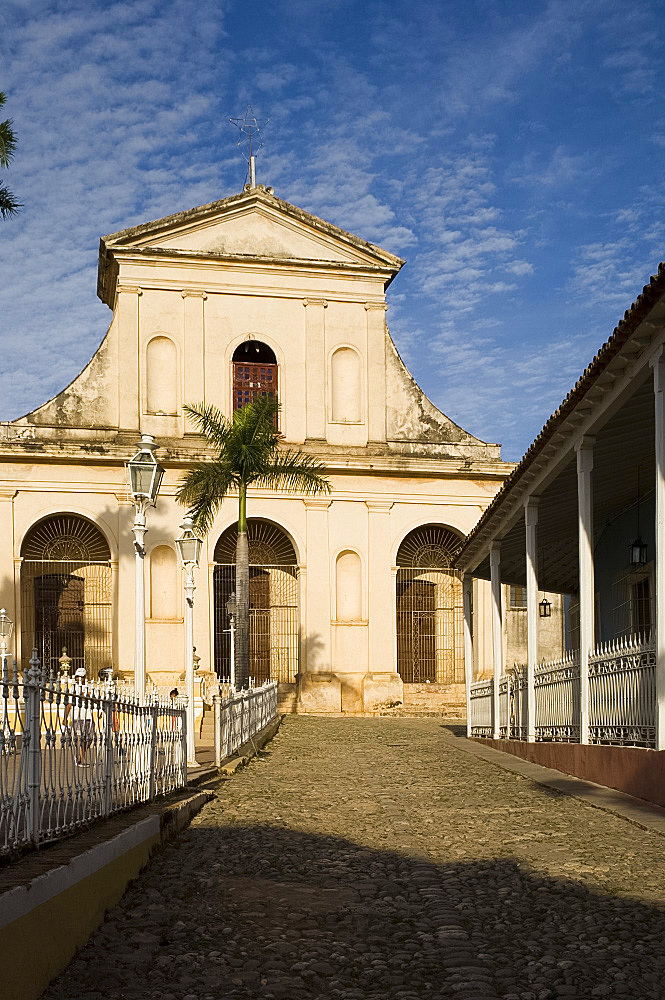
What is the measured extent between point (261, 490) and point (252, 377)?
10.1 ft

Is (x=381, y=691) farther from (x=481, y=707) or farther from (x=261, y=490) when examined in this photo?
(x=481, y=707)

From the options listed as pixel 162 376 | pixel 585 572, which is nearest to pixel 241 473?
pixel 162 376

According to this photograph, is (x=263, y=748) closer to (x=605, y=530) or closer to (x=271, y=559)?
(x=605, y=530)

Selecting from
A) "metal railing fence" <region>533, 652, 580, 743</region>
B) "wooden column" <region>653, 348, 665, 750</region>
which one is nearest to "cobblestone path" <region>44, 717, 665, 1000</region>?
"wooden column" <region>653, 348, 665, 750</region>

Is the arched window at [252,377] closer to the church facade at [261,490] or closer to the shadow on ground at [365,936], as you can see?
the church facade at [261,490]

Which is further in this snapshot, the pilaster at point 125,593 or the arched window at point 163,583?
the arched window at point 163,583

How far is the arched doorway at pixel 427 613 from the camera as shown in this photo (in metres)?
30.8

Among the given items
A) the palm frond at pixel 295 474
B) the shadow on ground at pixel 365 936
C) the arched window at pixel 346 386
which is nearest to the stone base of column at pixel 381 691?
the palm frond at pixel 295 474

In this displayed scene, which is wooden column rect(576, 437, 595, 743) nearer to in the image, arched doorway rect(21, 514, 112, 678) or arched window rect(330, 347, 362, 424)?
arched doorway rect(21, 514, 112, 678)

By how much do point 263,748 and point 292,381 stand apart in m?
14.1

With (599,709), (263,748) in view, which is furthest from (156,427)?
(599,709)

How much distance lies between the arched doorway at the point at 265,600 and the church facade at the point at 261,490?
0.05 m

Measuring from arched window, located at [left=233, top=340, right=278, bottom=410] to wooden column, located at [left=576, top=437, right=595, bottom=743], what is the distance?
18939 mm

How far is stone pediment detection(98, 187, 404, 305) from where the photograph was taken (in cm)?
2969
